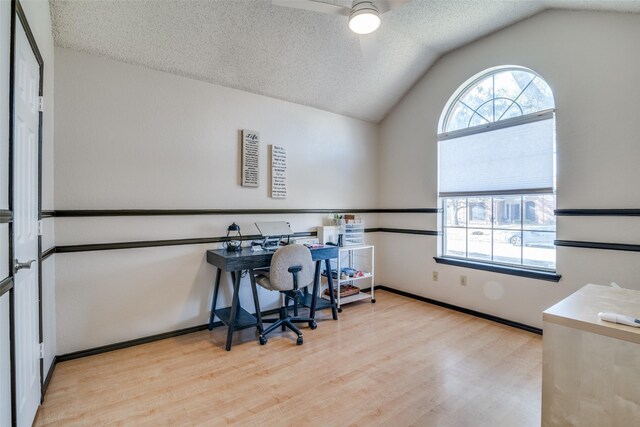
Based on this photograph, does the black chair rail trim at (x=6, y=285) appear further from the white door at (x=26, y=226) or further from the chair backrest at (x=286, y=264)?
the chair backrest at (x=286, y=264)

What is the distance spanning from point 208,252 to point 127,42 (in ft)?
6.00

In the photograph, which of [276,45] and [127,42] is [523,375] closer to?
[276,45]

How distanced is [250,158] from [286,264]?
1.22 meters

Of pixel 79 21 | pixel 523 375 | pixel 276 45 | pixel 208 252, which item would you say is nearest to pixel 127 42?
pixel 79 21

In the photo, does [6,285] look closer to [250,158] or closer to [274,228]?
[274,228]

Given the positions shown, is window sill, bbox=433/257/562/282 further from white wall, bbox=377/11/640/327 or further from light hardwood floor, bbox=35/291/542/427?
light hardwood floor, bbox=35/291/542/427

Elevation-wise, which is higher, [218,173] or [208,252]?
[218,173]

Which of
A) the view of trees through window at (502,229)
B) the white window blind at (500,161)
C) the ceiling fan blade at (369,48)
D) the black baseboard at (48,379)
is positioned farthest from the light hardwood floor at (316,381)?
the ceiling fan blade at (369,48)

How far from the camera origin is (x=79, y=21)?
2.21 metres

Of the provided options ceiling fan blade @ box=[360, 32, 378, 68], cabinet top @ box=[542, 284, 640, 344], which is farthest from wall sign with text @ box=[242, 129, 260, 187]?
cabinet top @ box=[542, 284, 640, 344]

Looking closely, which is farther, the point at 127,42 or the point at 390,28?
the point at 390,28

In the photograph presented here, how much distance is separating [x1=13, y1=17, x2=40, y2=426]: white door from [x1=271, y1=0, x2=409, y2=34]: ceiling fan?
137 cm

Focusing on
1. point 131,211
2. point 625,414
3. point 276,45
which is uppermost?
point 276,45

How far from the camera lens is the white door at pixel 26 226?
4.60 feet
